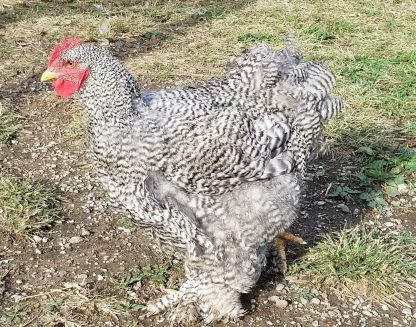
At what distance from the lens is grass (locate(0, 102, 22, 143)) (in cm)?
533

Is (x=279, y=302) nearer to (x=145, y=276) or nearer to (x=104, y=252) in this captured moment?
(x=145, y=276)

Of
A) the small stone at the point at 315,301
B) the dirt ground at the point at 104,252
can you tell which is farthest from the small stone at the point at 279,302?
the small stone at the point at 315,301

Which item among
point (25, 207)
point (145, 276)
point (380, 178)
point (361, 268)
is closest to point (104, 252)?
point (145, 276)

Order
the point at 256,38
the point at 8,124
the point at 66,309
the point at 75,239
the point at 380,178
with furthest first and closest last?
1. the point at 256,38
2. the point at 8,124
3. the point at 380,178
4. the point at 75,239
5. the point at 66,309

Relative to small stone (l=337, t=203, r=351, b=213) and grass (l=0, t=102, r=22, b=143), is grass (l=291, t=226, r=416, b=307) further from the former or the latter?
grass (l=0, t=102, r=22, b=143)

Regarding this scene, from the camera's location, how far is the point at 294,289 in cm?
390

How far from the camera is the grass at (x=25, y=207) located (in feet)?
13.7

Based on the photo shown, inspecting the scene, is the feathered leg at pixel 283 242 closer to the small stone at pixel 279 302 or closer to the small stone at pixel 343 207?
the small stone at pixel 279 302

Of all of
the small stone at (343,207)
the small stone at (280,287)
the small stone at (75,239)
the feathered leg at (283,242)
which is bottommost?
the small stone at (343,207)

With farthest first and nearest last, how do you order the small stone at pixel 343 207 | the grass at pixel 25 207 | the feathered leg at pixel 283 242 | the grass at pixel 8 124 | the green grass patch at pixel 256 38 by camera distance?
1. the green grass patch at pixel 256 38
2. the grass at pixel 8 124
3. the small stone at pixel 343 207
4. the grass at pixel 25 207
5. the feathered leg at pixel 283 242

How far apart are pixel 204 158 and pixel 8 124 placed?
2885mm

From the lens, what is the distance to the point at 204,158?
10.9ft

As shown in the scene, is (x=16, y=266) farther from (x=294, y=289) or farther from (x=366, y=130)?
(x=366, y=130)

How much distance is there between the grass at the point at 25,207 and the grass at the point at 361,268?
6.18ft
